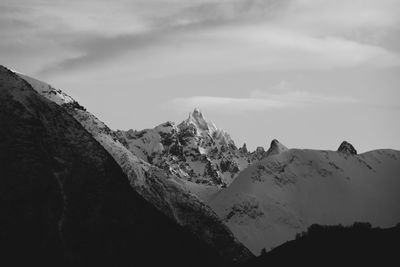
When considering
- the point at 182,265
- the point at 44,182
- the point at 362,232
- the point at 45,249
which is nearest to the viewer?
the point at 362,232

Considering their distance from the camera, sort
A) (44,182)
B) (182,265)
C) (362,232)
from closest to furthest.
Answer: (362,232) < (44,182) < (182,265)

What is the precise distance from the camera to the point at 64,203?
161000 mm

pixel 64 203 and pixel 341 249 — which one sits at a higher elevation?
pixel 64 203

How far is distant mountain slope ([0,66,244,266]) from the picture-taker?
15388 centimetres

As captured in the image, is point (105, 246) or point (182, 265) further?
point (182, 265)

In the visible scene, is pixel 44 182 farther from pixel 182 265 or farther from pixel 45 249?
pixel 182 265

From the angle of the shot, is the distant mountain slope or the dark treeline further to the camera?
the distant mountain slope

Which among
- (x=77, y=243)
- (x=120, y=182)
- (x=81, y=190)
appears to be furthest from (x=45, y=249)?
(x=120, y=182)

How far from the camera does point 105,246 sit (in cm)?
16100

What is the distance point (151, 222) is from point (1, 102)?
1331 inches

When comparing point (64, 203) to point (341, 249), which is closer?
point (341, 249)


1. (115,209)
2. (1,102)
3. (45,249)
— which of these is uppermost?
(1,102)

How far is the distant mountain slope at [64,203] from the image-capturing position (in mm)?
153875

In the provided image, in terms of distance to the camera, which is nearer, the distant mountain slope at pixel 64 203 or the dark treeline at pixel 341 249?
the dark treeline at pixel 341 249
